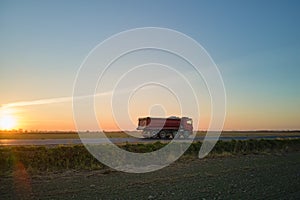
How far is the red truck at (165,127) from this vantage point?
4234 cm

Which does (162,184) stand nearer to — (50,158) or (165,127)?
(50,158)

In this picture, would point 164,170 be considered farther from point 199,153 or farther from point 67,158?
point 199,153

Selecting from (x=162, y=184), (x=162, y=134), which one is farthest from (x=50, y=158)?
(x=162, y=134)

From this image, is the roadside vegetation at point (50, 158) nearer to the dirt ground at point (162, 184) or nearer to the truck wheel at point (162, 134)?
the dirt ground at point (162, 184)

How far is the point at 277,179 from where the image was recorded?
1320 cm

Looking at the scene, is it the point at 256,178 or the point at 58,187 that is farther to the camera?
the point at 256,178

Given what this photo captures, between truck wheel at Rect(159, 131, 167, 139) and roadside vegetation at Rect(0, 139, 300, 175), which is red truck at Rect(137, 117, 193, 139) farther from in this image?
roadside vegetation at Rect(0, 139, 300, 175)

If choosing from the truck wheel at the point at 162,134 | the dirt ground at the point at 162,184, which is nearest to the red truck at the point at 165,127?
the truck wheel at the point at 162,134

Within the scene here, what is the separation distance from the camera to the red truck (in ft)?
139

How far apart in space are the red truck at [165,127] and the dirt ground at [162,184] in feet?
84.9

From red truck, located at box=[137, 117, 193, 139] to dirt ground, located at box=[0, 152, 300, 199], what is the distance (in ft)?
84.9

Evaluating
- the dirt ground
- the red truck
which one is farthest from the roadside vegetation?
the red truck

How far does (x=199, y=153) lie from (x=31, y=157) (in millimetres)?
11300

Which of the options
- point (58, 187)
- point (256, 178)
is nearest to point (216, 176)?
point (256, 178)
